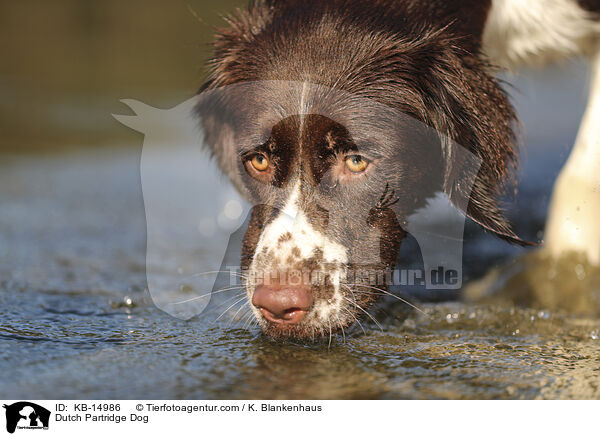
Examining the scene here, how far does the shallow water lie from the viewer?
7.15 ft

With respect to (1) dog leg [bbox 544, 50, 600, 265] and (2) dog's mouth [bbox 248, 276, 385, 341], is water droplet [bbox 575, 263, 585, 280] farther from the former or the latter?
(2) dog's mouth [bbox 248, 276, 385, 341]

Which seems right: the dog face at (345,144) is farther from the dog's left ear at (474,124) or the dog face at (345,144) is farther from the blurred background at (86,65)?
the blurred background at (86,65)

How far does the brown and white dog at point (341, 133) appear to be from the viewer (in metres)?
2.60

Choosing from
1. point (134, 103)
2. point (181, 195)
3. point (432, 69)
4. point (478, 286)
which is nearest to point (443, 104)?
point (432, 69)

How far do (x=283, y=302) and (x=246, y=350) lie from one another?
0.22 metres

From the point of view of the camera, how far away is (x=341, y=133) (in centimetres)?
275

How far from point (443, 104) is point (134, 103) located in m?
1.46

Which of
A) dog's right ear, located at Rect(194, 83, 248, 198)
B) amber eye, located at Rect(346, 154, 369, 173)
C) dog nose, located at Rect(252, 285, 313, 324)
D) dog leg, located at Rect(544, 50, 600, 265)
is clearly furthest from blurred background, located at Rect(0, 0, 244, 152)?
dog nose, located at Rect(252, 285, 313, 324)
